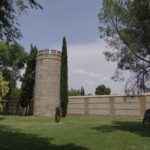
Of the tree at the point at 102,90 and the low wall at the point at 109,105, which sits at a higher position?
the tree at the point at 102,90

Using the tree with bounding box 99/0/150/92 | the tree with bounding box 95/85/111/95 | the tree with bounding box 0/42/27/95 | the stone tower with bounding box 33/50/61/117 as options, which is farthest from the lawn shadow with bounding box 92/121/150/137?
the tree with bounding box 95/85/111/95

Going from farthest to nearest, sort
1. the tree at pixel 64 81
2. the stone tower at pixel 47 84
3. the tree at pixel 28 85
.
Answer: the tree at pixel 28 85, the tree at pixel 64 81, the stone tower at pixel 47 84

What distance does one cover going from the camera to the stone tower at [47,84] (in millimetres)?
37906

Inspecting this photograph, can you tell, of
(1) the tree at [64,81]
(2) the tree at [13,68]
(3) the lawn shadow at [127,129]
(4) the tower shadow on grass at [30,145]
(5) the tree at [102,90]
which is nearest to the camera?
(4) the tower shadow on grass at [30,145]

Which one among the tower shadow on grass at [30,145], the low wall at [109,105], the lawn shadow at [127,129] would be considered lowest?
the tower shadow on grass at [30,145]

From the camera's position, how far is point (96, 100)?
38031 millimetres

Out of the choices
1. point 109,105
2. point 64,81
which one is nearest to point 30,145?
point 109,105

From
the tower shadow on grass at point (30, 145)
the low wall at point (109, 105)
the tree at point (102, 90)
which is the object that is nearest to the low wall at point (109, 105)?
the low wall at point (109, 105)

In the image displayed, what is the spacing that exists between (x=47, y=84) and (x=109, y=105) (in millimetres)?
7635

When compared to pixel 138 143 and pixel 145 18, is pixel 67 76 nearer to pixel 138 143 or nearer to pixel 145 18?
pixel 145 18

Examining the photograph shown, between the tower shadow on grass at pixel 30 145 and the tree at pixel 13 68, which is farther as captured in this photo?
the tree at pixel 13 68

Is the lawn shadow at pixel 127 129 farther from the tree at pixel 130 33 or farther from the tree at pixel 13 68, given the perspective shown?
the tree at pixel 13 68

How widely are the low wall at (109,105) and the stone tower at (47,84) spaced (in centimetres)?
262

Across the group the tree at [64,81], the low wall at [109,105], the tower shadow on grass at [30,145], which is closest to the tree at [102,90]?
the low wall at [109,105]
